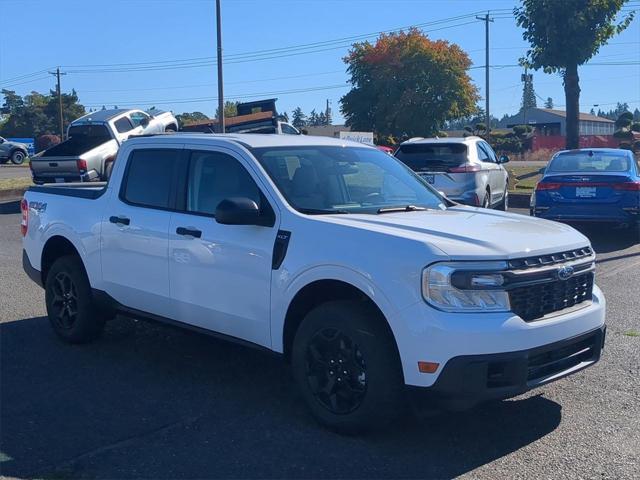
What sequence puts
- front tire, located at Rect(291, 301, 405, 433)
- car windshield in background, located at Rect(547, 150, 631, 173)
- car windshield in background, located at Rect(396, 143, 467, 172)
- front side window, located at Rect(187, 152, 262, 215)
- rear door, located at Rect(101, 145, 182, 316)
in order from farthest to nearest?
car windshield in background, located at Rect(396, 143, 467, 172) < car windshield in background, located at Rect(547, 150, 631, 173) < rear door, located at Rect(101, 145, 182, 316) < front side window, located at Rect(187, 152, 262, 215) < front tire, located at Rect(291, 301, 405, 433)

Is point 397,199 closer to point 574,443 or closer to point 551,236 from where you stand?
point 551,236

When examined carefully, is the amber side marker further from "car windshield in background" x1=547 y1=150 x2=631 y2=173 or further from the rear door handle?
"car windshield in background" x1=547 y1=150 x2=631 y2=173

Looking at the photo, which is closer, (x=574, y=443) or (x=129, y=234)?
(x=574, y=443)

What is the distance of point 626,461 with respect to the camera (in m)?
4.50

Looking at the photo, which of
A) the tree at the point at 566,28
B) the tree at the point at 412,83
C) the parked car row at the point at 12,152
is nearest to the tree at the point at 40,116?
the parked car row at the point at 12,152

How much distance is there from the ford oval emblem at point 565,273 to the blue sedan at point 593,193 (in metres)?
8.17

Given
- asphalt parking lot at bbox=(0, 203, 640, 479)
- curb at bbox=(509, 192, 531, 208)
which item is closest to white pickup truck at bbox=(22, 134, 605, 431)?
asphalt parking lot at bbox=(0, 203, 640, 479)

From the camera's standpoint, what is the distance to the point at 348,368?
190 inches

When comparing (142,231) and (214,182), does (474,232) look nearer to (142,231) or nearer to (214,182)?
(214,182)

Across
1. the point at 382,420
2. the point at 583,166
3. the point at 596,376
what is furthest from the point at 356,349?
the point at 583,166

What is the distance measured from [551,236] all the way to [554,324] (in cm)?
63

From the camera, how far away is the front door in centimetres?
530

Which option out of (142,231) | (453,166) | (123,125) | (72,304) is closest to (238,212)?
(142,231)

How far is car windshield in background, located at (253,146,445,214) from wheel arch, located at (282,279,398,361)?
0.59m
